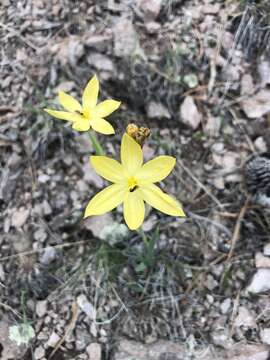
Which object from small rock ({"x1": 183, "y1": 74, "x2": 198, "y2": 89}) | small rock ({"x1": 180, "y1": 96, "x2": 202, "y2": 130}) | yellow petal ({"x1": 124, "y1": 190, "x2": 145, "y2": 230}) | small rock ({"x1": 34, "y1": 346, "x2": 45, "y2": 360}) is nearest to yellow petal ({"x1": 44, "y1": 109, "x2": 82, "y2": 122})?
yellow petal ({"x1": 124, "y1": 190, "x2": 145, "y2": 230})

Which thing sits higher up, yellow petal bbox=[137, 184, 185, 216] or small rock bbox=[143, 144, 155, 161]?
yellow petal bbox=[137, 184, 185, 216]

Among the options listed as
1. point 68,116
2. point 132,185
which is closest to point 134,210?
point 132,185

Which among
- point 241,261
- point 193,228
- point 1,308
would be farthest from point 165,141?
Result: point 1,308

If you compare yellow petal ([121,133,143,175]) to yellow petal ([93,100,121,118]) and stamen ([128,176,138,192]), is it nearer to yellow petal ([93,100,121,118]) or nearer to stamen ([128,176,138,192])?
stamen ([128,176,138,192])

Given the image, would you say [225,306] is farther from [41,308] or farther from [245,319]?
[41,308]

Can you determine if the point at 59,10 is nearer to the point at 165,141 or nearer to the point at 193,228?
the point at 165,141

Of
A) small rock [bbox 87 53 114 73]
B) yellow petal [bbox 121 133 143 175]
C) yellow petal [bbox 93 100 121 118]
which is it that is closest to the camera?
yellow petal [bbox 121 133 143 175]
